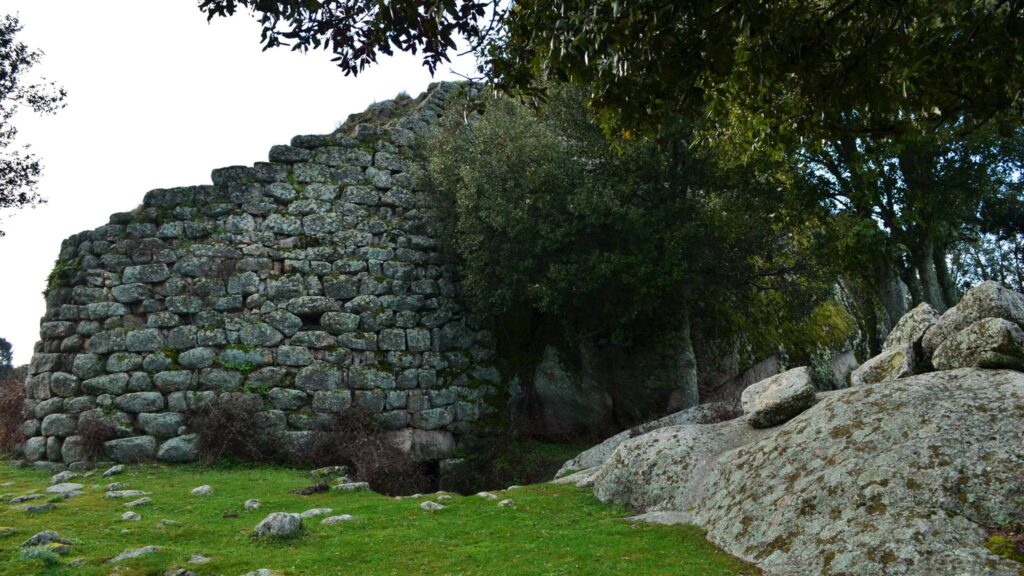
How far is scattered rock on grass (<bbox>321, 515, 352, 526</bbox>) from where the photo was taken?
899 centimetres

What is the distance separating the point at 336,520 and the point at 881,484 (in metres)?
5.96

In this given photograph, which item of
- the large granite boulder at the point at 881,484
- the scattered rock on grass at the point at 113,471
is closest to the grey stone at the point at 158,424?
the scattered rock on grass at the point at 113,471

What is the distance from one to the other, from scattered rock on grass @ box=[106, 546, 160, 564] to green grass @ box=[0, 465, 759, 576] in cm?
10

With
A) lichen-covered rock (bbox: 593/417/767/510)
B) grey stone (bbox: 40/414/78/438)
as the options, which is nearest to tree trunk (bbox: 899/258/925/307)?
lichen-covered rock (bbox: 593/417/767/510)

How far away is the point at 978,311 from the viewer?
9.52 m

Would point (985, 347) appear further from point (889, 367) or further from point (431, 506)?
point (431, 506)

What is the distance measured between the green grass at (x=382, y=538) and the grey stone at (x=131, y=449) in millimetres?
2552

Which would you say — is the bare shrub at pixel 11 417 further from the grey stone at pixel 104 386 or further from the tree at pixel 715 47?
the tree at pixel 715 47

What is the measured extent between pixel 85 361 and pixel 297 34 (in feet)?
Result: 35.2

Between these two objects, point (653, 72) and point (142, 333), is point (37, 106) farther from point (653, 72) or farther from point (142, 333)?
point (653, 72)

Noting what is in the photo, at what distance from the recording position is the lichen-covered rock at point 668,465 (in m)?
9.26

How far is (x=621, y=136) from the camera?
29.1 feet

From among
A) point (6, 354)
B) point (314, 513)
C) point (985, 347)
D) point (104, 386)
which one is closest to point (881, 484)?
point (985, 347)

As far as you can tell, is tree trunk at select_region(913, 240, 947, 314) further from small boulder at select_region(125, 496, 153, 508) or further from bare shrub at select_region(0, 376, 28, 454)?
bare shrub at select_region(0, 376, 28, 454)
